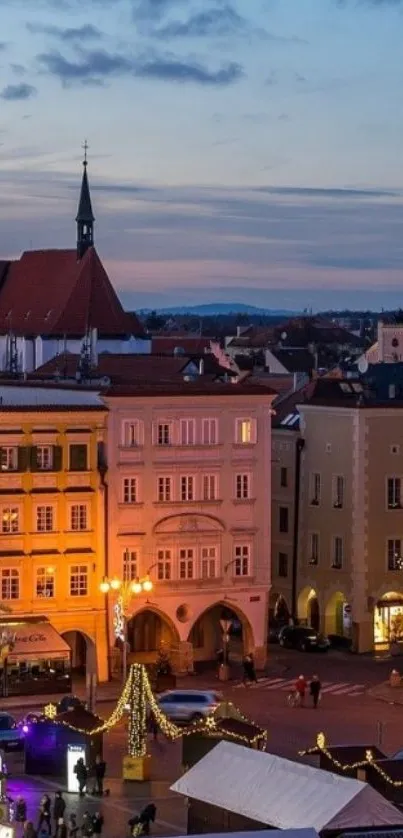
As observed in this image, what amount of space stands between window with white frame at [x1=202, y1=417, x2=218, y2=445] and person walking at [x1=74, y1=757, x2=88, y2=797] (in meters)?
21.2

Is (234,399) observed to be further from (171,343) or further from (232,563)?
(171,343)

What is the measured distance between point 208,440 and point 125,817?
938 inches

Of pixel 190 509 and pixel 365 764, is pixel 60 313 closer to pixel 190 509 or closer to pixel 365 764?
pixel 190 509

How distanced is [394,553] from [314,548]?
10.2ft

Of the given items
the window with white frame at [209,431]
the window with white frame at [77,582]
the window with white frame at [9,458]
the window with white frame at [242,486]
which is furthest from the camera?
the window with white frame at [242,486]

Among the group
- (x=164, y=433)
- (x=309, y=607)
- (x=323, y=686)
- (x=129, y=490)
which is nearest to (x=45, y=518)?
(x=129, y=490)

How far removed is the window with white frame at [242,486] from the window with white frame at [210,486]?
87 centimetres

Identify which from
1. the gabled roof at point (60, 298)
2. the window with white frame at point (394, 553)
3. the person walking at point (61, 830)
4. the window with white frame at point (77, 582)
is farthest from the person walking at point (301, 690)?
the gabled roof at point (60, 298)

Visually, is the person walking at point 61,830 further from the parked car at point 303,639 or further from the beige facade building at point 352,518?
the beige facade building at point 352,518

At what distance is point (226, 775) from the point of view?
44.7 m

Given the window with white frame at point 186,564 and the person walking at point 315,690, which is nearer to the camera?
the person walking at point 315,690

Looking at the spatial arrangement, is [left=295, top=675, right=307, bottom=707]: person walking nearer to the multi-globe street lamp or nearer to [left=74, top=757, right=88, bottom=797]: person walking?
the multi-globe street lamp

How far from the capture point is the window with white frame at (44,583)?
6688cm

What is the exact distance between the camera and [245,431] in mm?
71438
